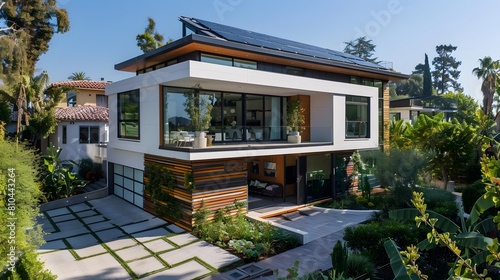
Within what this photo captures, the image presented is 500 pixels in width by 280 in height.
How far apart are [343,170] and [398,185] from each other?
4287 mm

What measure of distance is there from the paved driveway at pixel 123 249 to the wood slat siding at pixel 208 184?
117 centimetres

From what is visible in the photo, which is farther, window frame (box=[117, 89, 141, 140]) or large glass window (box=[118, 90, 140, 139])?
large glass window (box=[118, 90, 140, 139])

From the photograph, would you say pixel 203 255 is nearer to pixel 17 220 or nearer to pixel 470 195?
pixel 17 220

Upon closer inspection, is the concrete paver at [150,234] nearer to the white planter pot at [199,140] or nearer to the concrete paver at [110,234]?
the concrete paver at [110,234]

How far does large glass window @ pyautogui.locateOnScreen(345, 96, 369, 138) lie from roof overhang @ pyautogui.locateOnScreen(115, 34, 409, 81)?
7.00 feet

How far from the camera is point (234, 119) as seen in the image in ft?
57.1

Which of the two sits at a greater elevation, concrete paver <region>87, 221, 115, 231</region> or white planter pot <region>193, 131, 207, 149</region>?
white planter pot <region>193, 131, 207, 149</region>

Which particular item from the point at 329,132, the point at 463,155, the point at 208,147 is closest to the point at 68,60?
the point at 208,147

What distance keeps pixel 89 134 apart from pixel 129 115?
9.91 meters

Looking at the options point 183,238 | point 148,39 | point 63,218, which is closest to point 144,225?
point 183,238

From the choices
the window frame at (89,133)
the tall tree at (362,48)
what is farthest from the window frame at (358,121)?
the tall tree at (362,48)

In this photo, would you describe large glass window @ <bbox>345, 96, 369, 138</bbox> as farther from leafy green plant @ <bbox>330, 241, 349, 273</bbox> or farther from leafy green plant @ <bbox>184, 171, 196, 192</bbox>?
leafy green plant @ <bbox>330, 241, 349, 273</bbox>

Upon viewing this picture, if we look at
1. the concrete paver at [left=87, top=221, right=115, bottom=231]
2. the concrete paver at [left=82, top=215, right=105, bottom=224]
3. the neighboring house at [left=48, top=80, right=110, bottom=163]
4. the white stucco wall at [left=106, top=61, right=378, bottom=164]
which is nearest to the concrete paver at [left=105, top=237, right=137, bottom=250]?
the concrete paver at [left=87, top=221, right=115, bottom=231]

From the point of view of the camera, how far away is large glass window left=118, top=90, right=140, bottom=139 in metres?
16.2
